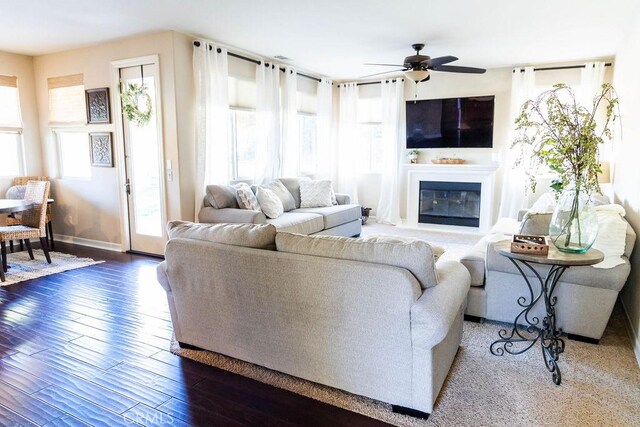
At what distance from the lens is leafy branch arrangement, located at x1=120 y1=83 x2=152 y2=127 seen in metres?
5.00

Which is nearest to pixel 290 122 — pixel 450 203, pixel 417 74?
pixel 417 74

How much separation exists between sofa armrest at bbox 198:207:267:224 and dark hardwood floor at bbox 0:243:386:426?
4.44 ft

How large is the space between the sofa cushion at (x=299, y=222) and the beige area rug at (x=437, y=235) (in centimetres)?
138

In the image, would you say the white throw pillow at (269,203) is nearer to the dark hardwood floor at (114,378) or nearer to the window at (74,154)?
the dark hardwood floor at (114,378)

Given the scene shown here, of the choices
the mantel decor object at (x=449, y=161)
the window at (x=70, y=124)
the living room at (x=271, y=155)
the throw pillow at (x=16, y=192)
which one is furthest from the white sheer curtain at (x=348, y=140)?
the throw pillow at (x=16, y=192)

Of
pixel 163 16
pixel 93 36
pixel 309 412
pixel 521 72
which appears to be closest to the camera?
pixel 309 412

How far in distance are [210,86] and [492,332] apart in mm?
4175

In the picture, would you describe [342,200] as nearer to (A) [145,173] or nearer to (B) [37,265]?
(A) [145,173]

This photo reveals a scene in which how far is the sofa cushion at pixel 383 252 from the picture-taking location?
199cm

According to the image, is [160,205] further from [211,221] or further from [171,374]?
[171,374]

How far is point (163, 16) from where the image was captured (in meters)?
4.16

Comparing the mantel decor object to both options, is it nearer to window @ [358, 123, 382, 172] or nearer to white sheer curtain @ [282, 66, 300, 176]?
window @ [358, 123, 382, 172]

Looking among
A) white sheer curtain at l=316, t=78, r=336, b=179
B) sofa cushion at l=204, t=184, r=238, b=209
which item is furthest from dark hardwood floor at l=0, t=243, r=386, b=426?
white sheer curtain at l=316, t=78, r=336, b=179

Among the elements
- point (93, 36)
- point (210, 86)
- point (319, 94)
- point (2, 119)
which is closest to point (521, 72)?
point (319, 94)
